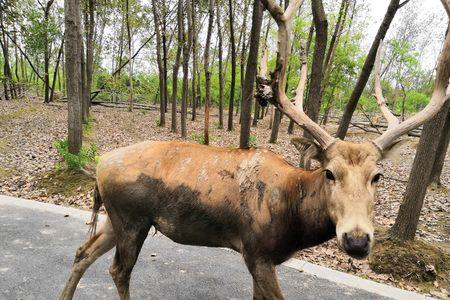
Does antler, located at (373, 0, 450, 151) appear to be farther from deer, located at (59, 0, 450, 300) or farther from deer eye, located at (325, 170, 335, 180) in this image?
deer eye, located at (325, 170, 335, 180)

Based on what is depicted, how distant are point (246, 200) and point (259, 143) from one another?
45.3 ft

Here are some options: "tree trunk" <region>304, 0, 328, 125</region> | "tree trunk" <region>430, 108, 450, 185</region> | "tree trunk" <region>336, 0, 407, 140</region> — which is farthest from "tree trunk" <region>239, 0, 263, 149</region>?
"tree trunk" <region>430, 108, 450, 185</region>

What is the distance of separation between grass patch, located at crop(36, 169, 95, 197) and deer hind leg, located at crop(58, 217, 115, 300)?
4.00 m

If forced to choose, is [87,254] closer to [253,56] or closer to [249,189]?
[249,189]

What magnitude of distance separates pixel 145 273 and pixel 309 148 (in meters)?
2.84

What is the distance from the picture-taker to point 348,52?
73.5ft

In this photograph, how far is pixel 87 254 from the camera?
11.5ft

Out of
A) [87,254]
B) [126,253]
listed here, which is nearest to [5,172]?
[87,254]

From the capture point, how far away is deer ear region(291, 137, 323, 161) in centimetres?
280

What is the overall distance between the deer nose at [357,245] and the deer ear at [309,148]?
2.62ft

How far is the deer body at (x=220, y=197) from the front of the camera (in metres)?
2.86

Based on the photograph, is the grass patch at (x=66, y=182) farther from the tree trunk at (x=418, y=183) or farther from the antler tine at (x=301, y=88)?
the tree trunk at (x=418, y=183)

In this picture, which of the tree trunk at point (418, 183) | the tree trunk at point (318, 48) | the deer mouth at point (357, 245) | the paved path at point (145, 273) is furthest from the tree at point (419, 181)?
the deer mouth at point (357, 245)

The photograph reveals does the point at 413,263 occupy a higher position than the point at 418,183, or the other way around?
the point at 418,183
